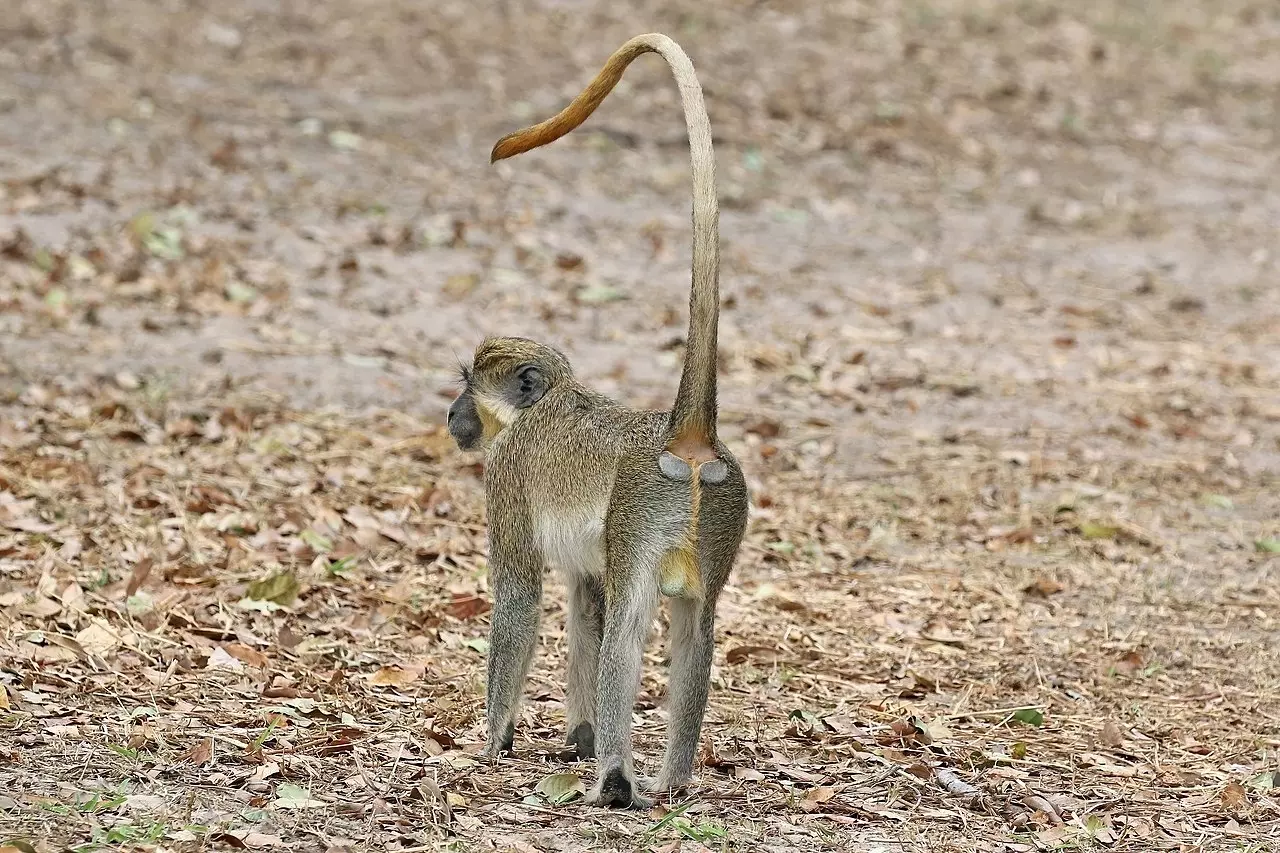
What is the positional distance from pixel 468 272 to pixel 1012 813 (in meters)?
6.76

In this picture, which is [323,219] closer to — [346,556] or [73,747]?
[346,556]

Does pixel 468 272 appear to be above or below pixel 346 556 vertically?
above

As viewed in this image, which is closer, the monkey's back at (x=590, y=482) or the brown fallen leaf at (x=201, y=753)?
the monkey's back at (x=590, y=482)

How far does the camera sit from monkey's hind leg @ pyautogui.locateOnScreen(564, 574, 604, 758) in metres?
5.08

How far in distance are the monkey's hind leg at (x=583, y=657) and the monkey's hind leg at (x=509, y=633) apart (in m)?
0.13

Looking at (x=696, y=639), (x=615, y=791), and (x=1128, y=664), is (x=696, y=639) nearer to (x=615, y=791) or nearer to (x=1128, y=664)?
(x=615, y=791)

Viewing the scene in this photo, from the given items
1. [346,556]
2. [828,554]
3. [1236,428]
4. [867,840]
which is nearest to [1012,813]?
[867,840]

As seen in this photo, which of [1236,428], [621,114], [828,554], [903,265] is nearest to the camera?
[828,554]

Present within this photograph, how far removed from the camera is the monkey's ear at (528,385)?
5.16 meters

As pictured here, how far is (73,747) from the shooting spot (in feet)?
15.9

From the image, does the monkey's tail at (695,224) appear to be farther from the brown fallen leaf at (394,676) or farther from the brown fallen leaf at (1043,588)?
the brown fallen leaf at (1043,588)

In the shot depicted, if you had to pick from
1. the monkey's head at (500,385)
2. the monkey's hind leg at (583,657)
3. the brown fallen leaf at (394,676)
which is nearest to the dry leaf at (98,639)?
the brown fallen leaf at (394,676)

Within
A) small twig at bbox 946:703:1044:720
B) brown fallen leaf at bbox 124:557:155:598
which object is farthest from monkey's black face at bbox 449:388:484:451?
small twig at bbox 946:703:1044:720

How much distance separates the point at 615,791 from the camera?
4602 mm
